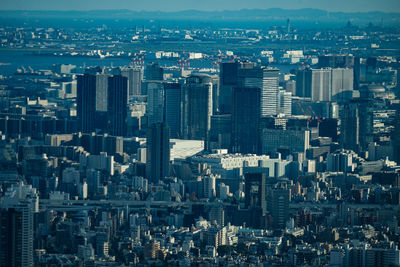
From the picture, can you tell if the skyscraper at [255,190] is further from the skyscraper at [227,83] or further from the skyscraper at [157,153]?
the skyscraper at [227,83]

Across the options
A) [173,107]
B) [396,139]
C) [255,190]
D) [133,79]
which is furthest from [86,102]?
[255,190]

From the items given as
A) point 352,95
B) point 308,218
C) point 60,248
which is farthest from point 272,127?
point 60,248

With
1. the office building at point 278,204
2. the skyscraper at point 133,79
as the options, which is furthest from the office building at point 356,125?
the office building at point 278,204

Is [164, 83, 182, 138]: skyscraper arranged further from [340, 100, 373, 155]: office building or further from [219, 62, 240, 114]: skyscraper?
[340, 100, 373, 155]: office building

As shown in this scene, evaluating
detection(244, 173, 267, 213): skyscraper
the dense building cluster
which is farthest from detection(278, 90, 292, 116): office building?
detection(244, 173, 267, 213): skyscraper

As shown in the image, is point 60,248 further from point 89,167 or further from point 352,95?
point 352,95
